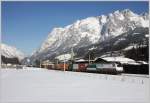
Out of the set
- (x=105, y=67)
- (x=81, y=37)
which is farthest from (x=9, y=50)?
(x=81, y=37)

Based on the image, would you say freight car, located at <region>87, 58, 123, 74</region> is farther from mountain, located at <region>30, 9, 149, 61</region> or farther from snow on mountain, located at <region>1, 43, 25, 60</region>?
snow on mountain, located at <region>1, 43, 25, 60</region>

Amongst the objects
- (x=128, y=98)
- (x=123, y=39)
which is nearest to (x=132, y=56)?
(x=128, y=98)

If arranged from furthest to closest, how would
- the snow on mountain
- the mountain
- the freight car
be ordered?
the mountain → the freight car → the snow on mountain

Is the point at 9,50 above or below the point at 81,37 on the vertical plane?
below

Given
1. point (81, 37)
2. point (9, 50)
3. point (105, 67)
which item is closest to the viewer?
point (9, 50)

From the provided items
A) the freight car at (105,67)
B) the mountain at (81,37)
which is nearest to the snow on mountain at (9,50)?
the mountain at (81,37)

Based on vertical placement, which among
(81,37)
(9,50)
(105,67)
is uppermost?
(81,37)

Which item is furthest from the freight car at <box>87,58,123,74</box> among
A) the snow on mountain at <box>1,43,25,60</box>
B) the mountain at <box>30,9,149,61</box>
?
the snow on mountain at <box>1,43,25,60</box>

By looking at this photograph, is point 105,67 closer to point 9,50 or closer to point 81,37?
point 9,50

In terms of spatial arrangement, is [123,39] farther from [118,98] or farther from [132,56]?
[118,98]

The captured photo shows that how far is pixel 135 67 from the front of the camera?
113 ft

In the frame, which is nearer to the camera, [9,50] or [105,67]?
[9,50]

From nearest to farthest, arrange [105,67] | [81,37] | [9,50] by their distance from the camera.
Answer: [9,50], [105,67], [81,37]

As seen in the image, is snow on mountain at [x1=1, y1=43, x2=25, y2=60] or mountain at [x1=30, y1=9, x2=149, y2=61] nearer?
snow on mountain at [x1=1, y1=43, x2=25, y2=60]
